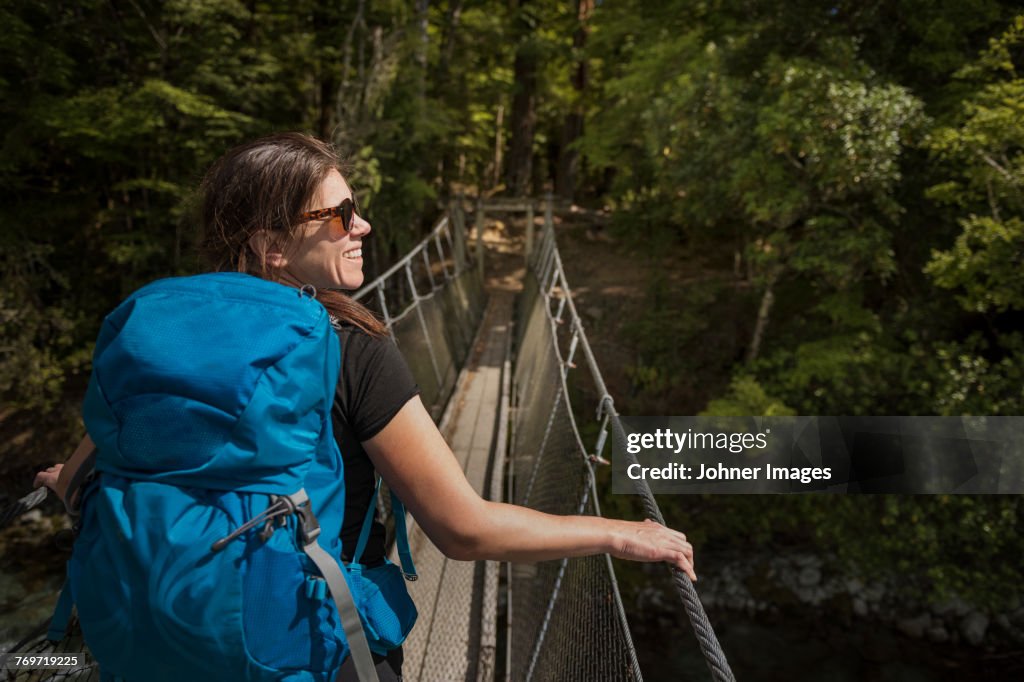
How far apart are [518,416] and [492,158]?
17.3m

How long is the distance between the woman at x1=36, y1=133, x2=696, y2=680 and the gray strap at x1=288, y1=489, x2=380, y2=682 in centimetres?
10

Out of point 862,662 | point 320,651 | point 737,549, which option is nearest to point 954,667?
point 862,662

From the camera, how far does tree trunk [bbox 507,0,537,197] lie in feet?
50.0

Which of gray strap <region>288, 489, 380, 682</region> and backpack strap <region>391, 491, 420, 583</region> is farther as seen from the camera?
backpack strap <region>391, 491, 420, 583</region>

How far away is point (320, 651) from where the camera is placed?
0.70 m

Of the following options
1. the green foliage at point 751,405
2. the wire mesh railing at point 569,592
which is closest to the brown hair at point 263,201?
the wire mesh railing at point 569,592

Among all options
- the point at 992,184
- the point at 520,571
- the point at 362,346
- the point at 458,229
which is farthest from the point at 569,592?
the point at 458,229

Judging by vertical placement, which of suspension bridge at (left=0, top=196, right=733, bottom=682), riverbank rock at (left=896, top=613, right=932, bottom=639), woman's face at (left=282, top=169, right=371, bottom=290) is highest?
woman's face at (left=282, top=169, right=371, bottom=290)

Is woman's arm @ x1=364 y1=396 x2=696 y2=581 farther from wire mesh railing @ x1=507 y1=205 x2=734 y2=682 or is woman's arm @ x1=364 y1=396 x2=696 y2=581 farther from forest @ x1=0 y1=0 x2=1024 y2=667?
forest @ x1=0 y1=0 x2=1024 y2=667

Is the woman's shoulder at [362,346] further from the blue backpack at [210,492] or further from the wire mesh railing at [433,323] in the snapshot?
the wire mesh railing at [433,323]

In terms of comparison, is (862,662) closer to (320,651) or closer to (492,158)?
(320,651)

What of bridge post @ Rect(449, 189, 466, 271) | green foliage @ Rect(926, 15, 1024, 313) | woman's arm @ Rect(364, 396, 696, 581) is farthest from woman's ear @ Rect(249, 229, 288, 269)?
bridge post @ Rect(449, 189, 466, 271)

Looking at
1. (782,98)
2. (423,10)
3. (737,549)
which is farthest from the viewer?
(423,10)

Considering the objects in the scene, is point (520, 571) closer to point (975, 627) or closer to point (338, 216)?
point (338, 216)
